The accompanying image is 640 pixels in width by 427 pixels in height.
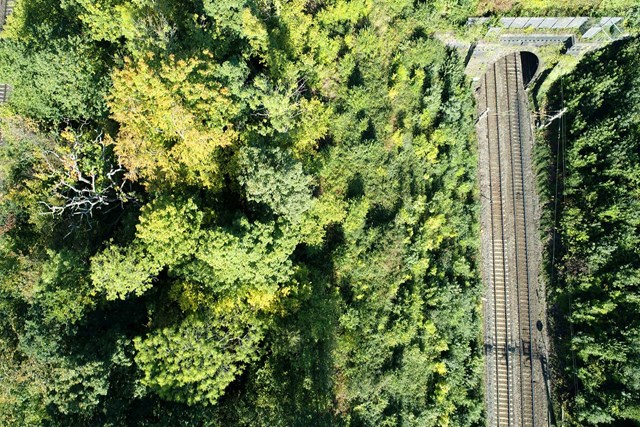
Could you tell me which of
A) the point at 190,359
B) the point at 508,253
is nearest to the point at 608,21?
the point at 508,253

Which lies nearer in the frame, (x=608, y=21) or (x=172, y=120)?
(x=172, y=120)

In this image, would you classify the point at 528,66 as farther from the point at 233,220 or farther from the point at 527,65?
the point at 233,220

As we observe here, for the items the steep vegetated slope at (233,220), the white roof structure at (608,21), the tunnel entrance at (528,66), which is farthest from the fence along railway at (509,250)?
the white roof structure at (608,21)

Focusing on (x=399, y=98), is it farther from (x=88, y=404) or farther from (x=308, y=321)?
(x=88, y=404)

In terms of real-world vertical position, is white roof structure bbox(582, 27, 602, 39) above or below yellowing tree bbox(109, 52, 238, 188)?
above

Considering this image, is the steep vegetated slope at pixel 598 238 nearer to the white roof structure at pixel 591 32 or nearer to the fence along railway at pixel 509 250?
the white roof structure at pixel 591 32

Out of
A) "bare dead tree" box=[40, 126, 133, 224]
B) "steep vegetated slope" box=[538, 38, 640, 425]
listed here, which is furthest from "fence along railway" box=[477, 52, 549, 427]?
"bare dead tree" box=[40, 126, 133, 224]

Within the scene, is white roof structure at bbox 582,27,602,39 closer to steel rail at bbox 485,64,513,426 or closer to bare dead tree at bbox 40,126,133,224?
steel rail at bbox 485,64,513,426

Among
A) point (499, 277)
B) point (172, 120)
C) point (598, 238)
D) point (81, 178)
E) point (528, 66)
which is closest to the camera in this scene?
point (172, 120)

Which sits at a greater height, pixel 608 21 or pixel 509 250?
pixel 608 21
